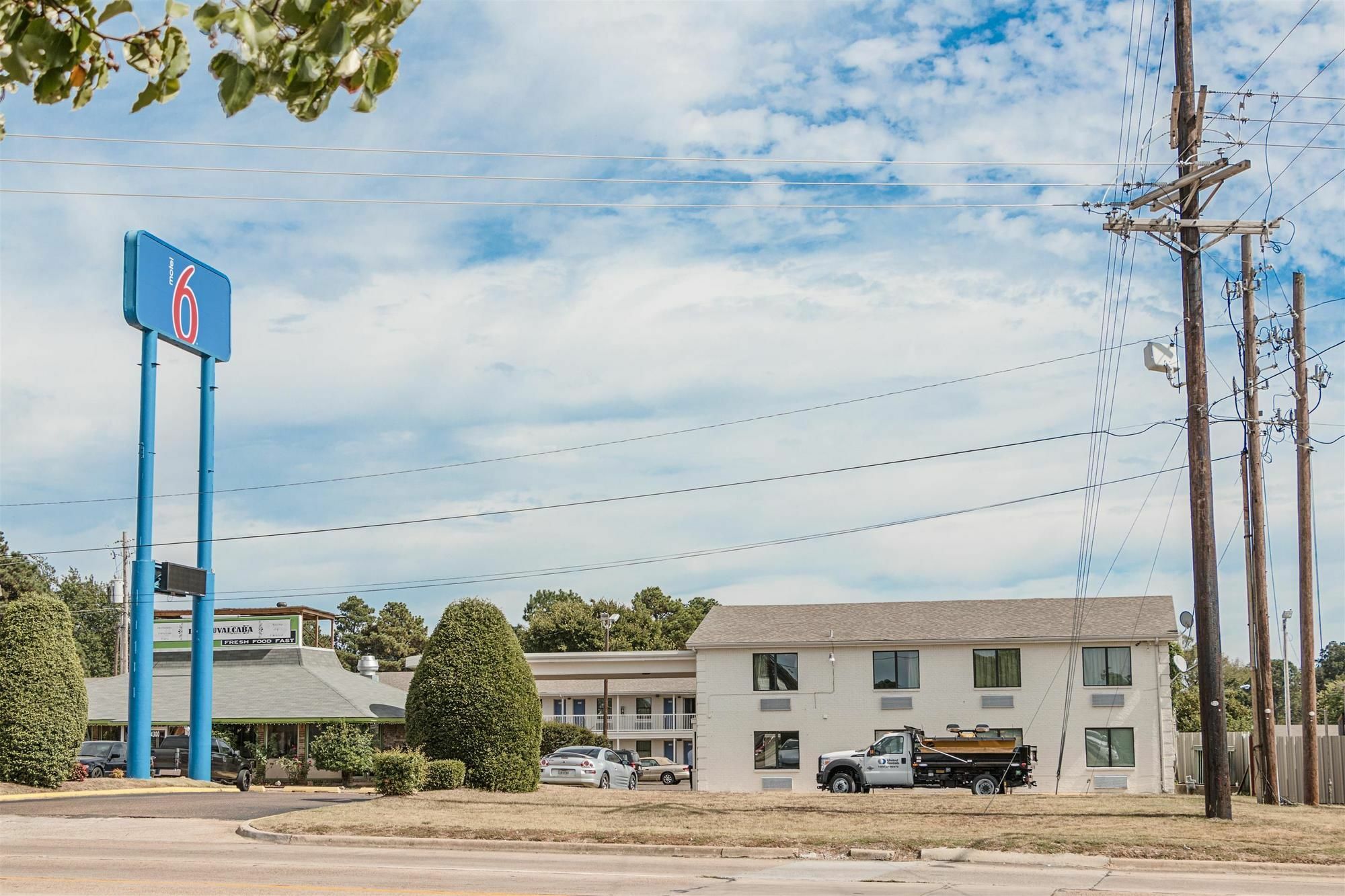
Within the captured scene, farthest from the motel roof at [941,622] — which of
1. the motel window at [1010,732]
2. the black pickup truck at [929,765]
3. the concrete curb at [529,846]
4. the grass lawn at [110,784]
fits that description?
the concrete curb at [529,846]

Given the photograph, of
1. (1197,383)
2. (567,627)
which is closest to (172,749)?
(1197,383)

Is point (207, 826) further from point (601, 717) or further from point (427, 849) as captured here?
point (601, 717)

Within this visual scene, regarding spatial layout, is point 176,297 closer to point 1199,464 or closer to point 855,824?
point 855,824

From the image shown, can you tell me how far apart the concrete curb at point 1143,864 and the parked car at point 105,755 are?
26662mm

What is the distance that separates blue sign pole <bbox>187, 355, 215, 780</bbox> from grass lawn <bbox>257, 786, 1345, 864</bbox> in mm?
10863

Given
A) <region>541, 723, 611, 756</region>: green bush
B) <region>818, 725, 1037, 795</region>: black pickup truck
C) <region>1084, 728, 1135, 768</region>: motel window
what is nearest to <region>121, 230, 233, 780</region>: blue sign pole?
<region>818, 725, 1037, 795</region>: black pickup truck

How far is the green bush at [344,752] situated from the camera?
4097cm

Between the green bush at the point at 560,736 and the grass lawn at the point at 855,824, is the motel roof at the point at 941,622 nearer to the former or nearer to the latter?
Result: the green bush at the point at 560,736

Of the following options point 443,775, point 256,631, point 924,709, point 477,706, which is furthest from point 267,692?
point 924,709

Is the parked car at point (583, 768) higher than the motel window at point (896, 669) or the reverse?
the reverse

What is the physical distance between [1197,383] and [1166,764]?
2459 centimetres

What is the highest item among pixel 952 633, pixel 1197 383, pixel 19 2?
pixel 1197 383

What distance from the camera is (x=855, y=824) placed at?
2128 cm

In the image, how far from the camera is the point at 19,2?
185 inches
